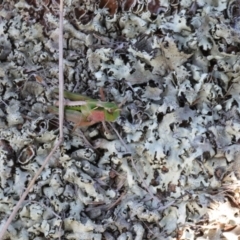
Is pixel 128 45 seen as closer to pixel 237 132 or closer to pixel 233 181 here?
pixel 237 132

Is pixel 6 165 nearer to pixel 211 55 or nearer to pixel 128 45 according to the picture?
pixel 128 45

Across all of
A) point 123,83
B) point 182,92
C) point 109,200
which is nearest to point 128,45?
point 123,83

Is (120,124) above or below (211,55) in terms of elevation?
below

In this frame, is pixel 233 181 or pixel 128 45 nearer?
pixel 233 181

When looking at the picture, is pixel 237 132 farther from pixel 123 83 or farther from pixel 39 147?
pixel 39 147

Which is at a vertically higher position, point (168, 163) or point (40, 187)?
point (168, 163)

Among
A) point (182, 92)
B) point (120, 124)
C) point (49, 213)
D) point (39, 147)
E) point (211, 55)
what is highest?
point (211, 55)

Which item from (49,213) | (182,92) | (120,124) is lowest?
(49,213)

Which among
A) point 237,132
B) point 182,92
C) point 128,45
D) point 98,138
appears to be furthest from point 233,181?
point 128,45
